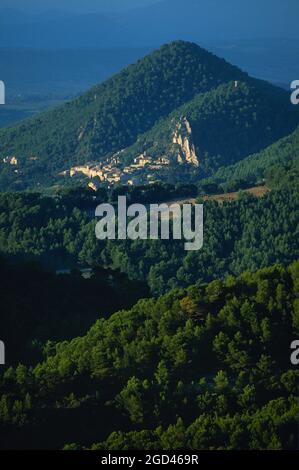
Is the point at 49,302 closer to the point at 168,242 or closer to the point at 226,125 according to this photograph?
the point at 168,242

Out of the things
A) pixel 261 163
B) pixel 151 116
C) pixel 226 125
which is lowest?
pixel 261 163

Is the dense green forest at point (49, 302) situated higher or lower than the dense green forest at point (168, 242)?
lower

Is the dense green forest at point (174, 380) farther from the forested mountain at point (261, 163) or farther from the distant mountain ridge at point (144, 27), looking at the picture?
the distant mountain ridge at point (144, 27)

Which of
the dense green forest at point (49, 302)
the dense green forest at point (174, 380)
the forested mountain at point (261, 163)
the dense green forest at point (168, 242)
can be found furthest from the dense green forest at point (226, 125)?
the dense green forest at point (174, 380)

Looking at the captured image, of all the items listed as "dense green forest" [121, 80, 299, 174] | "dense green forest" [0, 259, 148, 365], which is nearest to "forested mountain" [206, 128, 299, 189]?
"dense green forest" [121, 80, 299, 174]

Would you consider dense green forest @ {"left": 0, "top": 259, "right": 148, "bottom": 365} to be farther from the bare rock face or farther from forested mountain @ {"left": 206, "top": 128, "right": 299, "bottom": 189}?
the bare rock face

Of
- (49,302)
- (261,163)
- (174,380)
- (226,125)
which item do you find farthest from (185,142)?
(174,380)
